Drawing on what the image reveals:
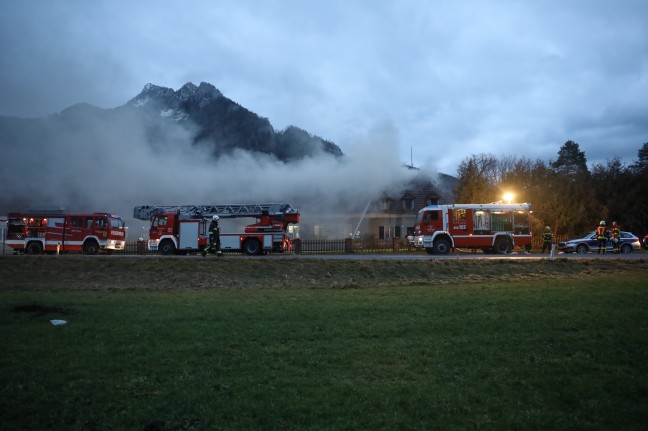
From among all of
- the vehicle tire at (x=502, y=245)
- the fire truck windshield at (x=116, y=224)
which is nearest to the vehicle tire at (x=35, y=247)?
the fire truck windshield at (x=116, y=224)

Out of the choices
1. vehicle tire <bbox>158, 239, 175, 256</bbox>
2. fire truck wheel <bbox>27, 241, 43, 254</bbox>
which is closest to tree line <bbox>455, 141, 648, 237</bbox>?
vehicle tire <bbox>158, 239, 175, 256</bbox>

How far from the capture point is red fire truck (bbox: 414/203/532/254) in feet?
95.1

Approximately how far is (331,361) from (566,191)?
48829mm

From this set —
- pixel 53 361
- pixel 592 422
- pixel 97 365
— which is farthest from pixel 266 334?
Answer: pixel 592 422

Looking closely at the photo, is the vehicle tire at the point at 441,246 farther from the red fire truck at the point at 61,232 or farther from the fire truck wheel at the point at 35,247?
the fire truck wheel at the point at 35,247

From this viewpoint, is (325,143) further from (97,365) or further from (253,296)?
(97,365)

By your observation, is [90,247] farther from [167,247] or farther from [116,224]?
[167,247]

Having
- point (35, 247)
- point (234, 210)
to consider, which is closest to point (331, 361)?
point (234, 210)

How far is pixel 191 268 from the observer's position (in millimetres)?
20578

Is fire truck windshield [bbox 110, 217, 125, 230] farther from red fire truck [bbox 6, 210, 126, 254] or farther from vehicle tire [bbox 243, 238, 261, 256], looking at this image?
vehicle tire [bbox 243, 238, 261, 256]

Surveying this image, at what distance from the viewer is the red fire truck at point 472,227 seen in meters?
29.0

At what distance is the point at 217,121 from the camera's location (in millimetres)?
79438

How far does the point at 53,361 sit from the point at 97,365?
736mm

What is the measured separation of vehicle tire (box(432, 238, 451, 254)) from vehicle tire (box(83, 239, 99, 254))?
23792 millimetres
